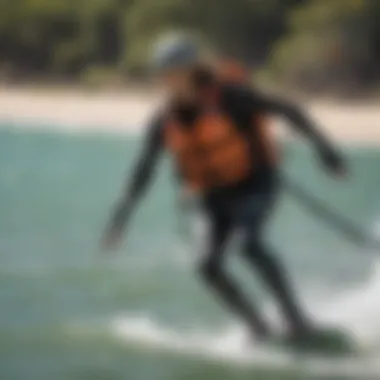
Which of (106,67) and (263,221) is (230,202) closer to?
(263,221)

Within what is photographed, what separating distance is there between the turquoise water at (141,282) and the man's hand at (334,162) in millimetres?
13

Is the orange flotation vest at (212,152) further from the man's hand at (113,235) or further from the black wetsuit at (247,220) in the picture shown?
the man's hand at (113,235)

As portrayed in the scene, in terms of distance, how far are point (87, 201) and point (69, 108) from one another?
0.13 meters

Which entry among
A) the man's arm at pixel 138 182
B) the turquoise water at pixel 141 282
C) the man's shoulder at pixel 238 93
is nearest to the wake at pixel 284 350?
the turquoise water at pixel 141 282

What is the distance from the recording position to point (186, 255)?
115 centimetres

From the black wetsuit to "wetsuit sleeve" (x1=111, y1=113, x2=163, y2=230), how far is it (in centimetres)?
4

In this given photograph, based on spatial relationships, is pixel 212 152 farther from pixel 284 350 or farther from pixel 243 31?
A: pixel 284 350

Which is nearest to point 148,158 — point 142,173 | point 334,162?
point 142,173

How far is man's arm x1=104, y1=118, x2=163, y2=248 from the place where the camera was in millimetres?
1159

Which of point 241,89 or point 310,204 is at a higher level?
point 241,89

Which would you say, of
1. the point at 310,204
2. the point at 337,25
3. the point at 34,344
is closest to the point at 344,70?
the point at 337,25

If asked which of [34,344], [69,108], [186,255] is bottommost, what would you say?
[34,344]

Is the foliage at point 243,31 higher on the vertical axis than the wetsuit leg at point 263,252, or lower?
higher

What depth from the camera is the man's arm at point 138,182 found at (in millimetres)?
1159
